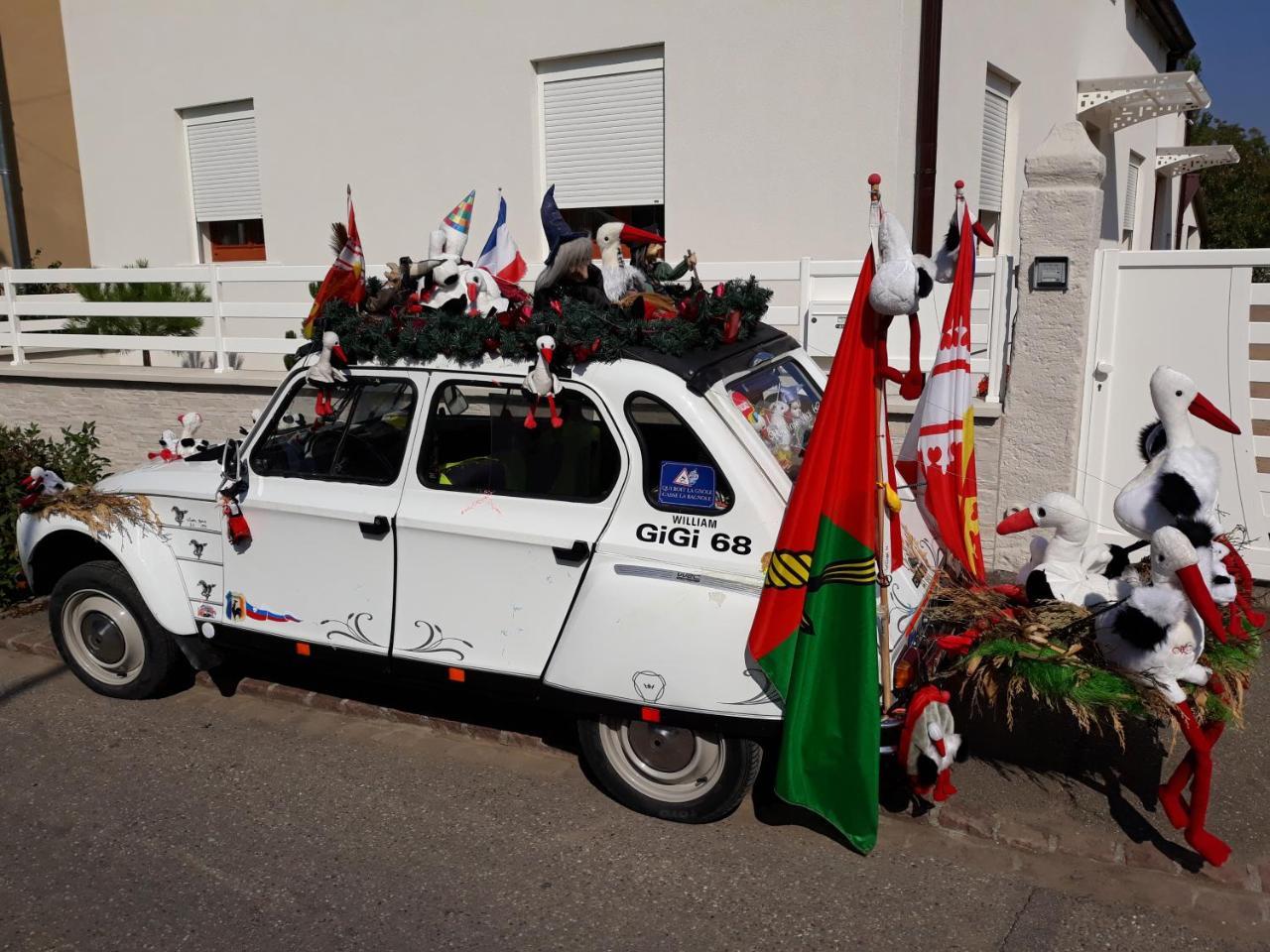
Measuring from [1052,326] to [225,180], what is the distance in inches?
394

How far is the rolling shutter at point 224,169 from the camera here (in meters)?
12.0

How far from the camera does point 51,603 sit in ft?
16.8

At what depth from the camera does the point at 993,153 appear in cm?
1089

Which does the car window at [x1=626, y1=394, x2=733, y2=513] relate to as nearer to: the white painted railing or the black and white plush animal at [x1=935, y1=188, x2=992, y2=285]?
the black and white plush animal at [x1=935, y1=188, x2=992, y2=285]

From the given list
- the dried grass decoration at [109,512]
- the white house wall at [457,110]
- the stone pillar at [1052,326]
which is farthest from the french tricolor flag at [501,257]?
the white house wall at [457,110]

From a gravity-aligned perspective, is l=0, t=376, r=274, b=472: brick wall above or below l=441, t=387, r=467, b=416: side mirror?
below

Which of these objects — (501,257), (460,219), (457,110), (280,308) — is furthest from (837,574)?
(457,110)

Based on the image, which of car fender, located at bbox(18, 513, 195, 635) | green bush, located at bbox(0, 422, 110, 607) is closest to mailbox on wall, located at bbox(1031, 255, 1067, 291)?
car fender, located at bbox(18, 513, 195, 635)

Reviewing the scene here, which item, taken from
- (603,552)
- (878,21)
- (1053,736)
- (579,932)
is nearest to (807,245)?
(878,21)

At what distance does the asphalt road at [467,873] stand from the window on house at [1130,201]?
15690 mm

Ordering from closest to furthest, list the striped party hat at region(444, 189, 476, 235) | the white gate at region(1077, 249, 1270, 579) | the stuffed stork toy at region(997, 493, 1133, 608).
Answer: the stuffed stork toy at region(997, 493, 1133, 608)
the striped party hat at region(444, 189, 476, 235)
the white gate at region(1077, 249, 1270, 579)

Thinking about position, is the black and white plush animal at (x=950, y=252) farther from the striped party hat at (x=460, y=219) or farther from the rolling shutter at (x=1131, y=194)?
the rolling shutter at (x=1131, y=194)

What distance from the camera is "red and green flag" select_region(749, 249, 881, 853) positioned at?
11.1ft

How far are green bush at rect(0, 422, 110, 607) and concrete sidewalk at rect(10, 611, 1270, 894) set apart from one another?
6.71ft
